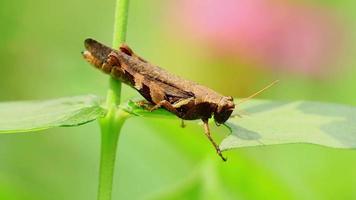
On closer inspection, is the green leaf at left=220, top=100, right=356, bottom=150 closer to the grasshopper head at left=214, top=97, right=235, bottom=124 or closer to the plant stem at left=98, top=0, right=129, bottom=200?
the grasshopper head at left=214, top=97, right=235, bottom=124

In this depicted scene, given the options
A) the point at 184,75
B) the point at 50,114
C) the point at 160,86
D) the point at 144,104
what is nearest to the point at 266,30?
the point at 184,75

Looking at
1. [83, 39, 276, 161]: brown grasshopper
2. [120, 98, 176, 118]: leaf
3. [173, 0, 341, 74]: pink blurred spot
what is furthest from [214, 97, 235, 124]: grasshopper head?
[173, 0, 341, 74]: pink blurred spot

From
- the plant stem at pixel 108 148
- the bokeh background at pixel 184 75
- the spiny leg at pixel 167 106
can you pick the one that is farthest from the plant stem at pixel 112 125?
the bokeh background at pixel 184 75

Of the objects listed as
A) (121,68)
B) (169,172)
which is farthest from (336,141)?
(169,172)

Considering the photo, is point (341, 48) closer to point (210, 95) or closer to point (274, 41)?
point (274, 41)

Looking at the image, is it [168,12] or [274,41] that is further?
[168,12]
